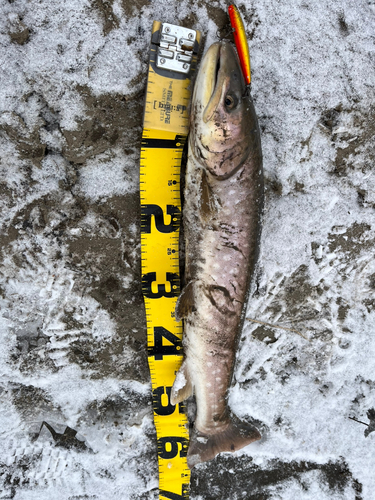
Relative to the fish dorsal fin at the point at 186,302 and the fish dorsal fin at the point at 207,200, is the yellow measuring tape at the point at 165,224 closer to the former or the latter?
the fish dorsal fin at the point at 186,302

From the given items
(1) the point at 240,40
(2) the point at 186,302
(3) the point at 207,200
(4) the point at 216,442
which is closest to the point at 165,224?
(3) the point at 207,200

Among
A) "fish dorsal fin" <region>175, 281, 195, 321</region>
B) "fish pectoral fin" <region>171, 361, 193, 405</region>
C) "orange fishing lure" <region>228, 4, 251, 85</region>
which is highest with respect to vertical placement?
"orange fishing lure" <region>228, 4, 251, 85</region>

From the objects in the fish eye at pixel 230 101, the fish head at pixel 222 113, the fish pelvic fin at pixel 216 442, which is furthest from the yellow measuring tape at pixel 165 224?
the fish eye at pixel 230 101

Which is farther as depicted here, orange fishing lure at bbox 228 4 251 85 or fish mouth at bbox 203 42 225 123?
orange fishing lure at bbox 228 4 251 85

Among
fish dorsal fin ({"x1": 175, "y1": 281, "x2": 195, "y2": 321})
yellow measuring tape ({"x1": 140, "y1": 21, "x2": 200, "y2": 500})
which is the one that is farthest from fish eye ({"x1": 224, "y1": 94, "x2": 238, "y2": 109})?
fish dorsal fin ({"x1": 175, "y1": 281, "x2": 195, "y2": 321})

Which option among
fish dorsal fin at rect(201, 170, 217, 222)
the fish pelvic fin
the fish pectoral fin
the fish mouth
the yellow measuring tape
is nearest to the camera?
the fish mouth

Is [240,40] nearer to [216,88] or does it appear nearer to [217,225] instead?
[216,88]

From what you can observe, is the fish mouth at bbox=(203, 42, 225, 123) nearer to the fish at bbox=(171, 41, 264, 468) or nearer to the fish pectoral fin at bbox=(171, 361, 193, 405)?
the fish at bbox=(171, 41, 264, 468)
